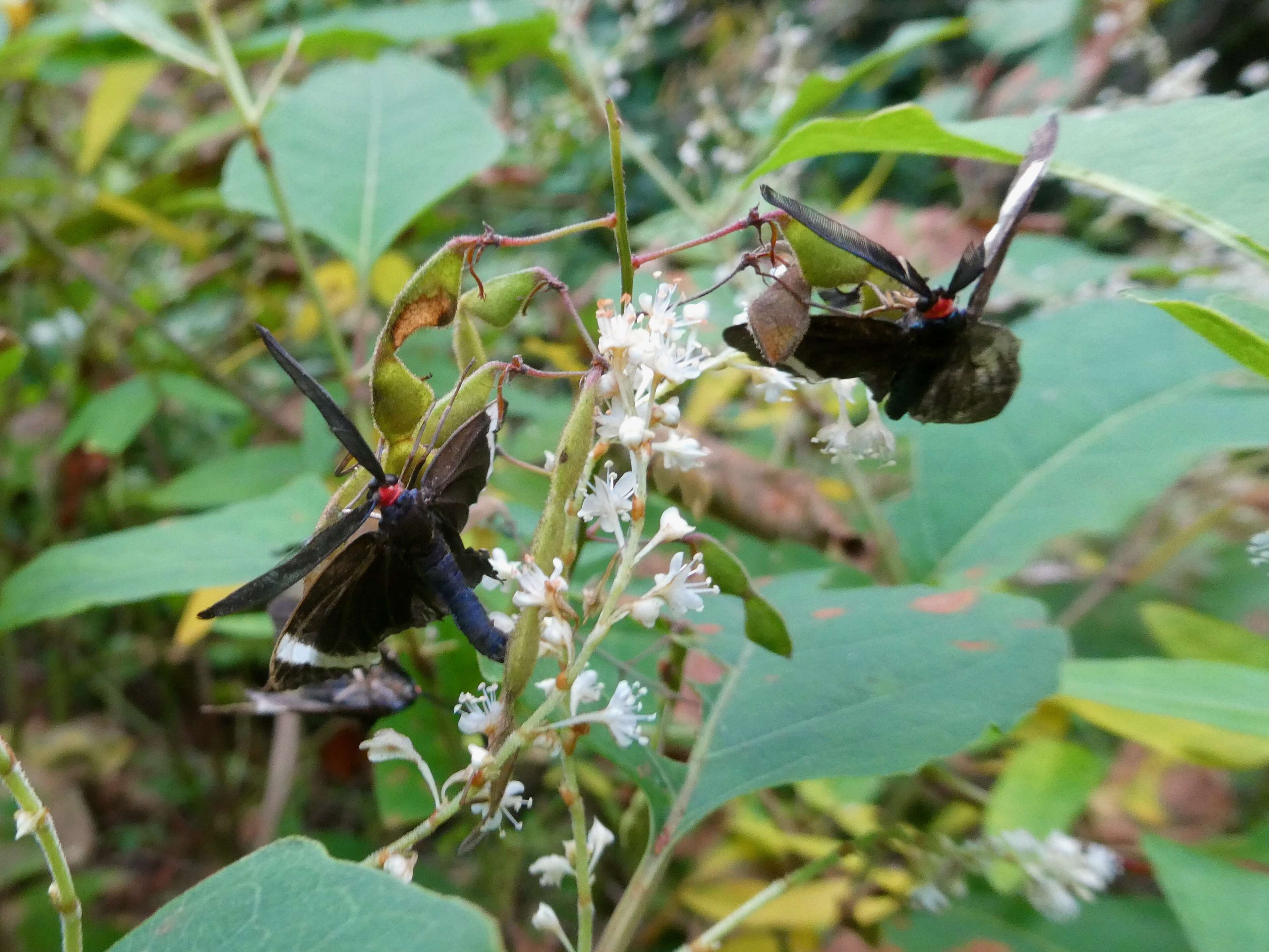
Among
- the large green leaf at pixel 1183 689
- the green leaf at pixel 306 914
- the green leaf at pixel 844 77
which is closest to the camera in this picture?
the green leaf at pixel 306 914

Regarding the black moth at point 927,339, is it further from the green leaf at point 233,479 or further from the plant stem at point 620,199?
the green leaf at point 233,479

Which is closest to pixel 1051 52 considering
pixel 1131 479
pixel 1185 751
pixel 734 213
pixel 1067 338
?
pixel 734 213

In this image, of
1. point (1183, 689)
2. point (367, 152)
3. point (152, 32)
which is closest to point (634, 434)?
point (1183, 689)

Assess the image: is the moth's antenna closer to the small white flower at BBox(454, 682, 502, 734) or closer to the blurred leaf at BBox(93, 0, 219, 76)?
the small white flower at BBox(454, 682, 502, 734)

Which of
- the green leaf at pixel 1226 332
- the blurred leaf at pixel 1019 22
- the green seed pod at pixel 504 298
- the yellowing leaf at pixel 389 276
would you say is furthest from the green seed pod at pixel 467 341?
the blurred leaf at pixel 1019 22

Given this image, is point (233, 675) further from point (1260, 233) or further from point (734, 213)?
point (1260, 233)

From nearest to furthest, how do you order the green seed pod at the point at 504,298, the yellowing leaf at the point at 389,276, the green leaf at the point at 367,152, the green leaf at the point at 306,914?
the green leaf at the point at 306,914
the green seed pod at the point at 504,298
the green leaf at the point at 367,152
the yellowing leaf at the point at 389,276

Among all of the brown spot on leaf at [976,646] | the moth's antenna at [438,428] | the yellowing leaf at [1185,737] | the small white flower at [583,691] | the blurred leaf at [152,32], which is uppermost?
the blurred leaf at [152,32]
